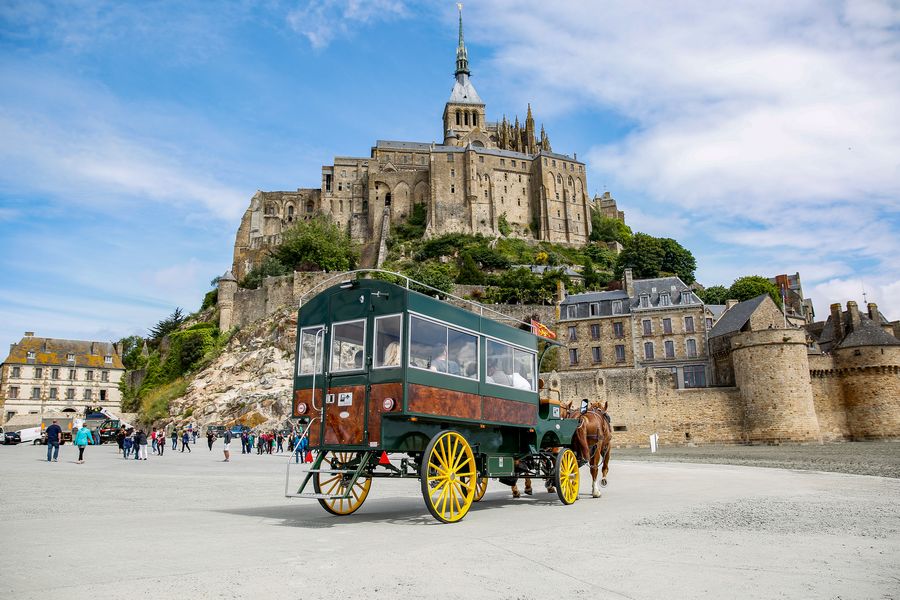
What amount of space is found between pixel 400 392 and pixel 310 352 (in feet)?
6.69

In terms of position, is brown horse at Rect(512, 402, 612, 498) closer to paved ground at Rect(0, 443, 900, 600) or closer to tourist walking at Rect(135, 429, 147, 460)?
paved ground at Rect(0, 443, 900, 600)

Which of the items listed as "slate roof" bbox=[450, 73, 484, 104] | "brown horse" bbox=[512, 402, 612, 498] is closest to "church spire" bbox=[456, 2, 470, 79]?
"slate roof" bbox=[450, 73, 484, 104]

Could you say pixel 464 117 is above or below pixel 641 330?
above

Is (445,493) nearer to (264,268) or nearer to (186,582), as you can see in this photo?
(186,582)

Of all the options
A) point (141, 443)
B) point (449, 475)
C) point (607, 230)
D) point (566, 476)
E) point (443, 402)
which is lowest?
point (566, 476)

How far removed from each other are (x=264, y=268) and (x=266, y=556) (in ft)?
235

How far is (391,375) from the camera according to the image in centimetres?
910

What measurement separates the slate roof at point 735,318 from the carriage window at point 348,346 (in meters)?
41.4

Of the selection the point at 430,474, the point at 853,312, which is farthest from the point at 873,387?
the point at 430,474

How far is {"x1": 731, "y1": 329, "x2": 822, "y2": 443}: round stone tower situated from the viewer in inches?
1554

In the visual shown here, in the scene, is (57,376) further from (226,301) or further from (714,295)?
(714,295)

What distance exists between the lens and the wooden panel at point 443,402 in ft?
30.0

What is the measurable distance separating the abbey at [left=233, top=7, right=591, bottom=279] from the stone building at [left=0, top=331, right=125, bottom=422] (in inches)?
952

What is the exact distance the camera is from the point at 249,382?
172ft
